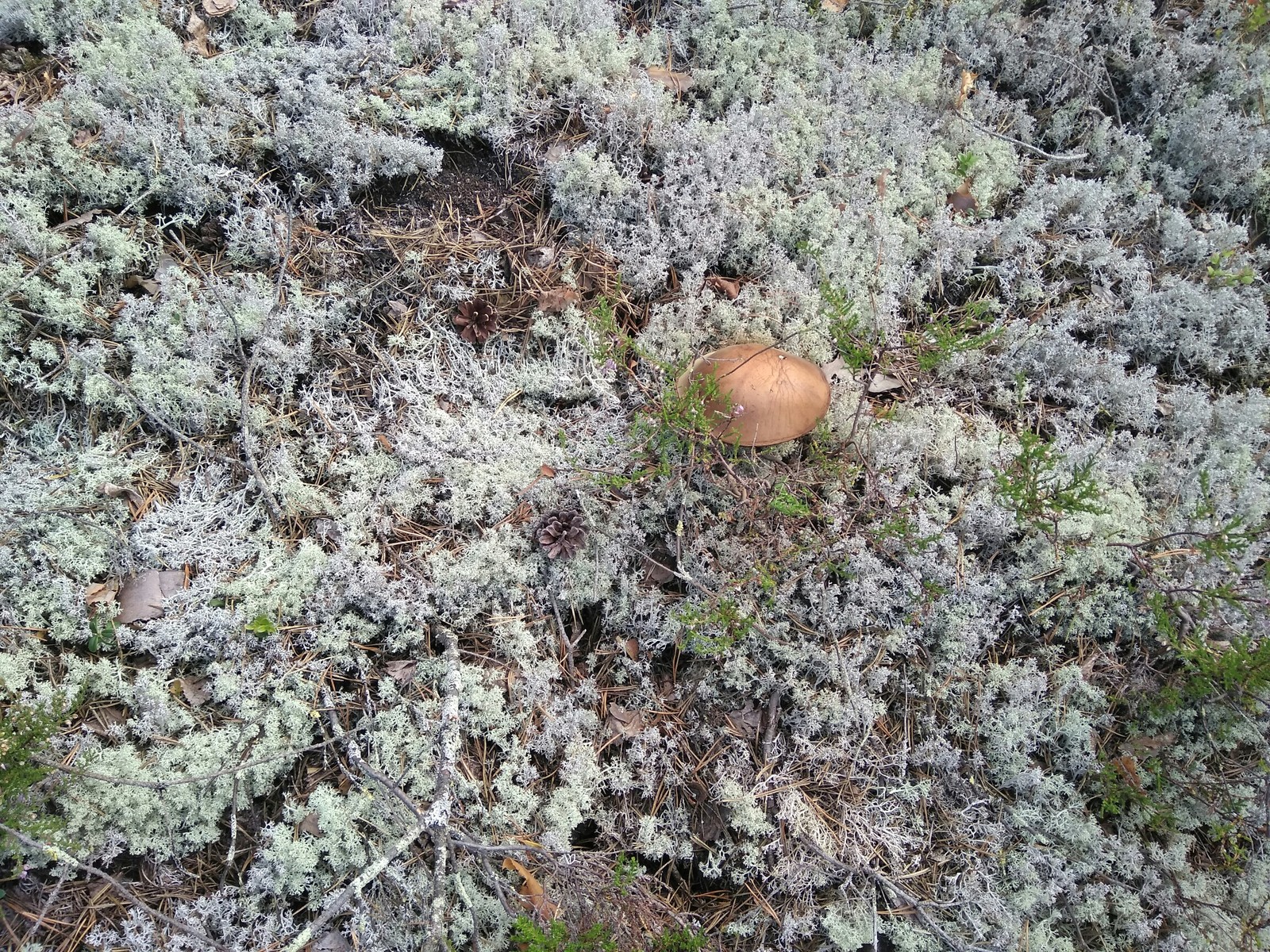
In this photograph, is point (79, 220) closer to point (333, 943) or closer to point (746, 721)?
point (333, 943)

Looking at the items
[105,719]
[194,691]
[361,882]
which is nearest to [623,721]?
[361,882]

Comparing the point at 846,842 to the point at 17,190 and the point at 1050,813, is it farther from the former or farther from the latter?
the point at 17,190

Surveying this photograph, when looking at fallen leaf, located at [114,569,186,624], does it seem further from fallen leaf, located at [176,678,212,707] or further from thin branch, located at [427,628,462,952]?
thin branch, located at [427,628,462,952]

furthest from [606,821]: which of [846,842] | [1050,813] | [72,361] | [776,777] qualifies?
[72,361]

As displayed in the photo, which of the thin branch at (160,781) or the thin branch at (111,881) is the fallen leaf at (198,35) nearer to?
Answer: the thin branch at (160,781)

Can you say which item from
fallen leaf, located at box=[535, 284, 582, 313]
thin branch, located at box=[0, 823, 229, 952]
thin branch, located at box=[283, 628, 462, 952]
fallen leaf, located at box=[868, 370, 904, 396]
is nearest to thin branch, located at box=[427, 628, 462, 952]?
thin branch, located at box=[283, 628, 462, 952]
